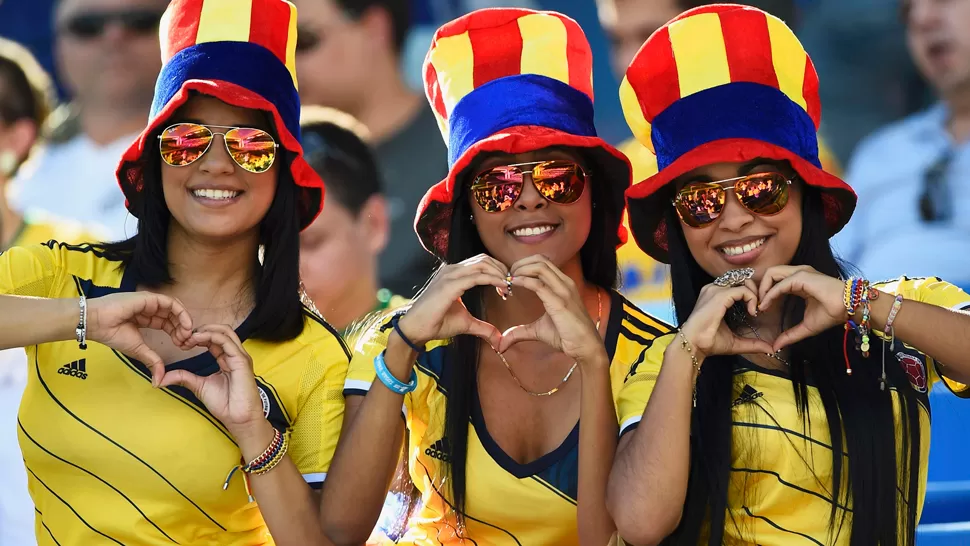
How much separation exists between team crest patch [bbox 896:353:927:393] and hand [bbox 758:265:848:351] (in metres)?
0.30

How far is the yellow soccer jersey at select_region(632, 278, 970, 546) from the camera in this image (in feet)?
8.28

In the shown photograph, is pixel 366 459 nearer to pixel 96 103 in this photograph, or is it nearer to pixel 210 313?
pixel 210 313

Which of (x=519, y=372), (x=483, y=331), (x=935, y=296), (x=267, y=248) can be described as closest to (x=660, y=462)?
(x=483, y=331)

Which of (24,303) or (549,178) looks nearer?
(24,303)

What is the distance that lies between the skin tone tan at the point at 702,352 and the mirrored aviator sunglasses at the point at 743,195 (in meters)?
0.16

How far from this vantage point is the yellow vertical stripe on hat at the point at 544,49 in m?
3.10

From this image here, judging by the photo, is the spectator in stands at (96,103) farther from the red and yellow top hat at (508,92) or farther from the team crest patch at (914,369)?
the team crest patch at (914,369)

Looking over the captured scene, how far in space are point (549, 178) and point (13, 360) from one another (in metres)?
2.53

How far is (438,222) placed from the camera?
3205mm

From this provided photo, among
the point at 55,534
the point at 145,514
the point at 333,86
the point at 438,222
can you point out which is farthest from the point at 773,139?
the point at 333,86

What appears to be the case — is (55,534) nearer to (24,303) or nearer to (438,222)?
(24,303)

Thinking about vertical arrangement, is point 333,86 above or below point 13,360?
above

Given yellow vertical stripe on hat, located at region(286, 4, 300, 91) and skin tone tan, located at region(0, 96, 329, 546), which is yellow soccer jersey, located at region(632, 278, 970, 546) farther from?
yellow vertical stripe on hat, located at region(286, 4, 300, 91)

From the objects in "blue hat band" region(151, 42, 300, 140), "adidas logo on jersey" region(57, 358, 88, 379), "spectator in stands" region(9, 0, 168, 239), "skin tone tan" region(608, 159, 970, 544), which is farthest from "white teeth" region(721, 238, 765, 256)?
"spectator in stands" region(9, 0, 168, 239)
